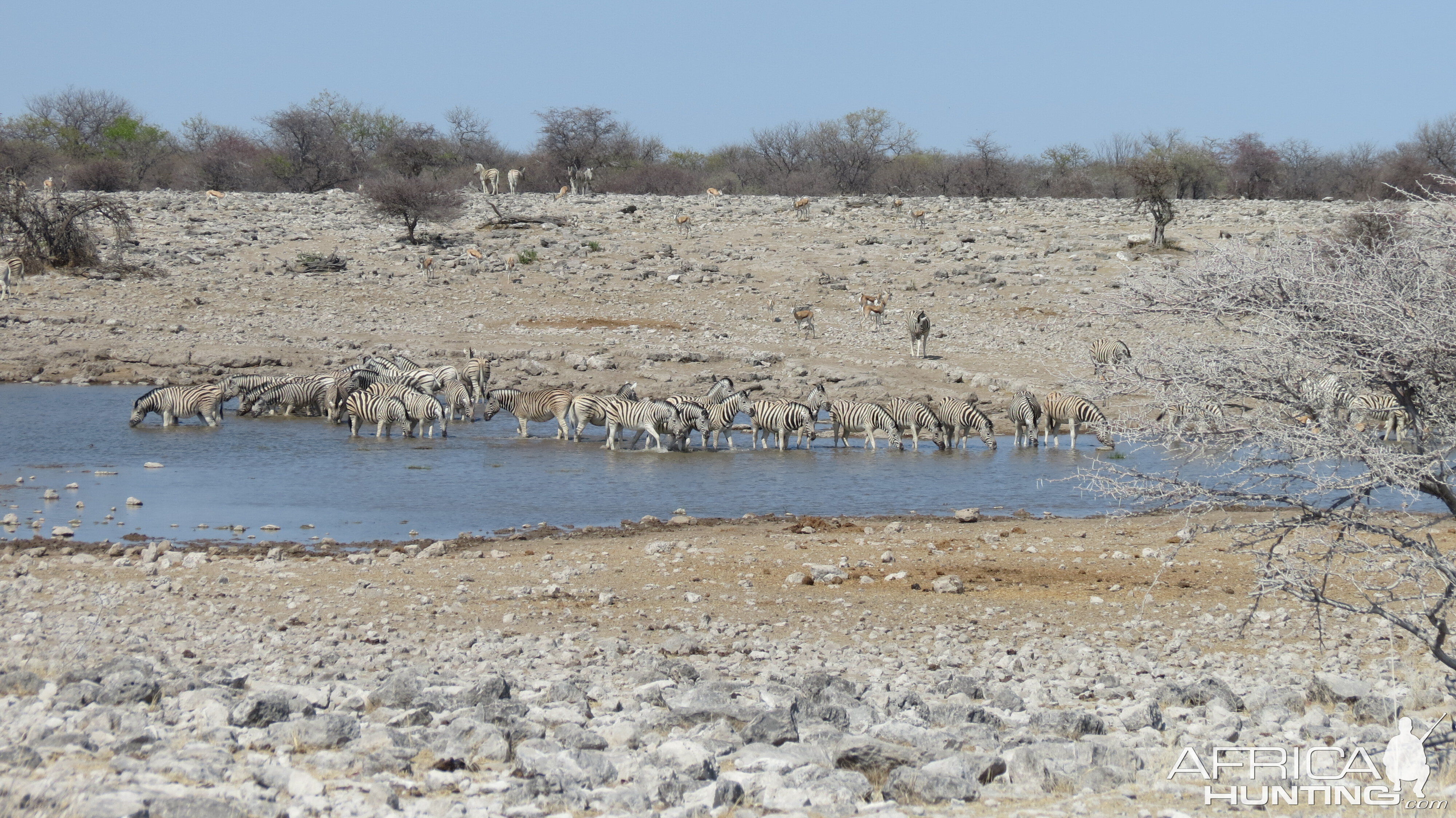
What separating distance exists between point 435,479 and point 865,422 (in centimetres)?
719

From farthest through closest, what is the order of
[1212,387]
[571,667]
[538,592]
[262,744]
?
[538,592]
[571,667]
[1212,387]
[262,744]

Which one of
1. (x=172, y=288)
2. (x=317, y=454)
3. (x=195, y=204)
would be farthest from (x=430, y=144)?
(x=317, y=454)

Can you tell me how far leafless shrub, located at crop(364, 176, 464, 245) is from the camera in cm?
3522

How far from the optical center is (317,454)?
18.4m

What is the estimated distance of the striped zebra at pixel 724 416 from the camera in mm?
19978

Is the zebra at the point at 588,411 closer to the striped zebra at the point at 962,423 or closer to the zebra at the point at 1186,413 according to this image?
the striped zebra at the point at 962,423

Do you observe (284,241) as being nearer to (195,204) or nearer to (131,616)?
(195,204)

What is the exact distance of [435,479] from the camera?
1631cm

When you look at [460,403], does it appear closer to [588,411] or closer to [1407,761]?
[588,411]

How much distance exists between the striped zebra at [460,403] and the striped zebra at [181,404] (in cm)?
370

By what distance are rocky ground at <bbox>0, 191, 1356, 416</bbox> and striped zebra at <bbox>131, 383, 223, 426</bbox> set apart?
3703mm

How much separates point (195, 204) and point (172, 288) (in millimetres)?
11568

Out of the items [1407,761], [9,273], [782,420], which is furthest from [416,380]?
[1407,761]

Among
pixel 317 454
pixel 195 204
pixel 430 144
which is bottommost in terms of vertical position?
pixel 317 454
